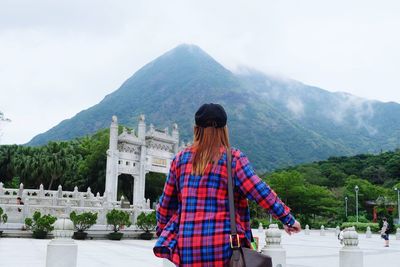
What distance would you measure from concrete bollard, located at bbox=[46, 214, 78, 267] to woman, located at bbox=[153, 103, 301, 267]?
106 inches

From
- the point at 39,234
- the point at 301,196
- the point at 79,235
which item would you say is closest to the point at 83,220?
the point at 79,235

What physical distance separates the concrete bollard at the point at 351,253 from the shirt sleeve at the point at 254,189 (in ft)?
11.8

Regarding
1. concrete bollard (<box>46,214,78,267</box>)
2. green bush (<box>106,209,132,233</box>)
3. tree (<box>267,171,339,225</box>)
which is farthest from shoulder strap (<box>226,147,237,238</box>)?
tree (<box>267,171,339,225</box>)

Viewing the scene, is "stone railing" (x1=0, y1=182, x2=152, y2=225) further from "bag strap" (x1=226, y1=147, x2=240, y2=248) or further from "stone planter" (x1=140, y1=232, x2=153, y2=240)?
"bag strap" (x1=226, y1=147, x2=240, y2=248)

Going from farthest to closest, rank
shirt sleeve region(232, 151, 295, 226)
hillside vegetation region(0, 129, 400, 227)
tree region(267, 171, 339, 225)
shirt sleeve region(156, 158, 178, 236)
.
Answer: tree region(267, 171, 339, 225) → hillside vegetation region(0, 129, 400, 227) → shirt sleeve region(156, 158, 178, 236) → shirt sleeve region(232, 151, 295, 226)

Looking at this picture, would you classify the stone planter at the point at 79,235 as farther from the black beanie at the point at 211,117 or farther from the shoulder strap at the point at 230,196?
the shoulder strap at the point at 230,196

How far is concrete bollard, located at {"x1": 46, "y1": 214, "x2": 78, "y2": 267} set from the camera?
17.3ft

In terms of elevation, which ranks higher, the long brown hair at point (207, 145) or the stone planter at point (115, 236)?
the long brown hair at point (207, 145)

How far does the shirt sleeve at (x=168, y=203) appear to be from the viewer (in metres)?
3.08

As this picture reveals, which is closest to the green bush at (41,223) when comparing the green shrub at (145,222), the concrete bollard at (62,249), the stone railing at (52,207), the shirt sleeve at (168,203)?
the stone railing at (52,207)

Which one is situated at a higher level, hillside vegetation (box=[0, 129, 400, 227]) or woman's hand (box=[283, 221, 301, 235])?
hillside vegetation (box=[0, 129, 400, 227])

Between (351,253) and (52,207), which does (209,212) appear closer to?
(351,253)

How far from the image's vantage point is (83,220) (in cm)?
1883

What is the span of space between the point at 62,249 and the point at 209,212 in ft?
10.5
